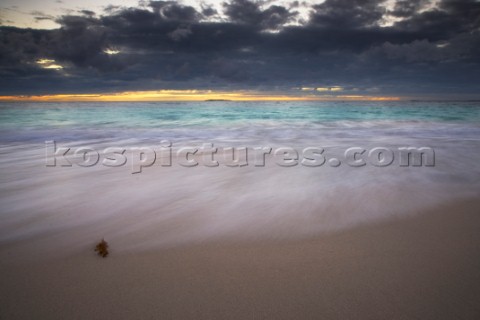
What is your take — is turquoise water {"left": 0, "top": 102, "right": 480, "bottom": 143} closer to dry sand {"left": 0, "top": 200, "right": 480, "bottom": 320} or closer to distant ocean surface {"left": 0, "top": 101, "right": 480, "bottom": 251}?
distant ocean surface {"left": 0, "top": 101, "right": 480, "bottom": 251}

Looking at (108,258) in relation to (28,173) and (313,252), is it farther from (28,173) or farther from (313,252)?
(28,173)

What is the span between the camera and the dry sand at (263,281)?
6.52 ft

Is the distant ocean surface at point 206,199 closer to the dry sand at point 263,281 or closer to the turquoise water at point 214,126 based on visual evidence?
the dry sand at point 263,281

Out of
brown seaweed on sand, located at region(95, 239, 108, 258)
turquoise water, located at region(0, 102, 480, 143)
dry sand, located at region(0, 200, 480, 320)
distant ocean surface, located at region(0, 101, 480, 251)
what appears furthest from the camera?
turquoise water, located at region(0, 102, 480, 143)

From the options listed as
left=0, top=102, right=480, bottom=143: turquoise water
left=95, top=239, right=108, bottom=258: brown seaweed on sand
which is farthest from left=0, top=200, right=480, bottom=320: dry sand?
left=0, top=102, right=480, bottom=143: turquoise water

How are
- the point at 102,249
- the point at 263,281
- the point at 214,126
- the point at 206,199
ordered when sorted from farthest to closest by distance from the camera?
the point at 214,126, the point at 206,199, the point at 102,249, the point at 263,281

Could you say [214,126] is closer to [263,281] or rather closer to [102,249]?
[102,249]

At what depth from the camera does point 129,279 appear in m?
2.33

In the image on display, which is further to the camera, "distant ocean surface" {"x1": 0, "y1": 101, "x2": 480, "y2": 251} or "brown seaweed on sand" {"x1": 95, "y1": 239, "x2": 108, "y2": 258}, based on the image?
"distant ocean surface" {"x1": 0, "y1": 101, "x2": 480, "y2": 251}

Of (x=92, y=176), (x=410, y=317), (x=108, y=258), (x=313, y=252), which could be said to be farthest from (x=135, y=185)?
Result: (x=410, y=317)

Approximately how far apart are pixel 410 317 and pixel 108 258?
7.74 feet

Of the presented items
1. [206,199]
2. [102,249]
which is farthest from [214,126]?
[102,249]

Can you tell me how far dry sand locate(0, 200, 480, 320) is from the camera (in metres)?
1.99

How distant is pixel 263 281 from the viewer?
7.45 ft
